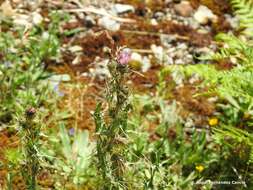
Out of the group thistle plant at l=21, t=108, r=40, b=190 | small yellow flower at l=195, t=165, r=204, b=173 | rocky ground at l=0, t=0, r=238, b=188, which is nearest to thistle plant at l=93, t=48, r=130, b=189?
thistle plant at l=21, t=108, r=40, b=190

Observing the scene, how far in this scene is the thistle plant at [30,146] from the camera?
2477 millimetres

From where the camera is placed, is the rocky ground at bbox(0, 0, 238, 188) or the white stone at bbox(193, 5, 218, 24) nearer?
the rocky ground at bbox(0, 0, 238, 188)

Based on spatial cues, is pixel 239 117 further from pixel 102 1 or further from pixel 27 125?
pixel 27 125

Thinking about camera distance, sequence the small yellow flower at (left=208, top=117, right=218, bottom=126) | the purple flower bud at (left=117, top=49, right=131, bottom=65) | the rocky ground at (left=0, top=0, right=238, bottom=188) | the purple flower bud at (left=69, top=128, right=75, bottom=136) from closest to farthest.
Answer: the purple flower bud at (left=117, top=49, right=131, bottom=65) → the purple flower bud at (left=69, top=128, right=75, bottom=136) → the small yellow flower at (left=208, top=117, right=218, bottom=126) → the rocky ground at (left=0, top=0, right=238, bottom=188)

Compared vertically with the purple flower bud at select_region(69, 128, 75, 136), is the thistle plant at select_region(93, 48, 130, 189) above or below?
above

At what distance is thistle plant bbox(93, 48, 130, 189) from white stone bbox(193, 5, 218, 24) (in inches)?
99.8

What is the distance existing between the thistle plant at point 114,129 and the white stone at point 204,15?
254cm

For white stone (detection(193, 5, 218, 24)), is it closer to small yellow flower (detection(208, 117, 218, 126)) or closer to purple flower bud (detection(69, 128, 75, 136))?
small yellow flower (detection(208, 117, 218, 126))

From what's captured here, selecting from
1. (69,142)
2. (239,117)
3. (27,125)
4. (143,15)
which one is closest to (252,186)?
(239,117)

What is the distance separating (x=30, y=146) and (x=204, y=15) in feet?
9.34

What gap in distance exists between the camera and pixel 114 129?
2.58 metres

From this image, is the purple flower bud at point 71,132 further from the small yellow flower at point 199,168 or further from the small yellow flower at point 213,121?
the small yellow flower at point 213,121

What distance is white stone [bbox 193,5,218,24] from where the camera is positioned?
5.00 meters

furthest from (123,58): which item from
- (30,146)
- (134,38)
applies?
(134,38)
